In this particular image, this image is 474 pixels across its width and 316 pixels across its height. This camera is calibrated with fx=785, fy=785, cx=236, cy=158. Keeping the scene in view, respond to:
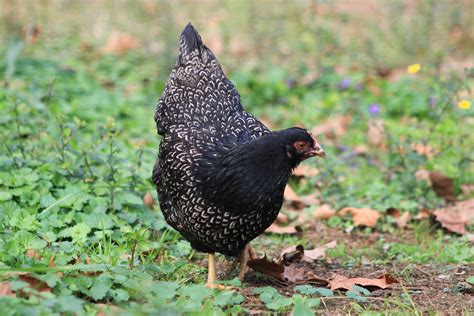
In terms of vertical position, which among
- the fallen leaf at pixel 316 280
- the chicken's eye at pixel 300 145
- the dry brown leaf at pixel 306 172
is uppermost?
the chicken's eye at pixel 300 145

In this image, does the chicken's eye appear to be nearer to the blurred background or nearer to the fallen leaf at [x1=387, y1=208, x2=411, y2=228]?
the fallen leaf at [x1=387, y1=208, x2=411, y2=228]

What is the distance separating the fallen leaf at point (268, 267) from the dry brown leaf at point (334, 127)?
3122mm

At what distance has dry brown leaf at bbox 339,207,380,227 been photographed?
564 cm

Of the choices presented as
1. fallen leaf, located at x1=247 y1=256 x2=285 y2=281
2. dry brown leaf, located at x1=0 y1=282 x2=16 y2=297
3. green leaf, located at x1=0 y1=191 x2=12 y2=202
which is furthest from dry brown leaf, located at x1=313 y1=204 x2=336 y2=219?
dry brown leaf, located at x1=0 y1=282 x2=16 y2=297

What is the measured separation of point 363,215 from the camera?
18.6 ft

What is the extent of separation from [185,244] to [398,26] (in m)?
5.58

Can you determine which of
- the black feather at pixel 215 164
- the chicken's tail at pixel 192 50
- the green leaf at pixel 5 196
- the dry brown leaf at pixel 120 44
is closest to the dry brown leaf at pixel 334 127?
the chicken's tail at pixel 192 50

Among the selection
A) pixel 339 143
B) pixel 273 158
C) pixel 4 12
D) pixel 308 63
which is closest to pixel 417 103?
pixel 339 143

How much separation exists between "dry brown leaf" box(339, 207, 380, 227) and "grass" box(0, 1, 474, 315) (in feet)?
0.23

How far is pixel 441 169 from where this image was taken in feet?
21.9

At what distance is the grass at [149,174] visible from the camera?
3.71 metres

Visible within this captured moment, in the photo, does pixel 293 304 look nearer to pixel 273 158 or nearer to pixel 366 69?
pixel 273 158

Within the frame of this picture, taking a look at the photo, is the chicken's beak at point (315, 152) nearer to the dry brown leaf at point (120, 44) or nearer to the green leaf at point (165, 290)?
the green leaf at point (165, 290)

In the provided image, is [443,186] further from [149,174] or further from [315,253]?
[149,174]
